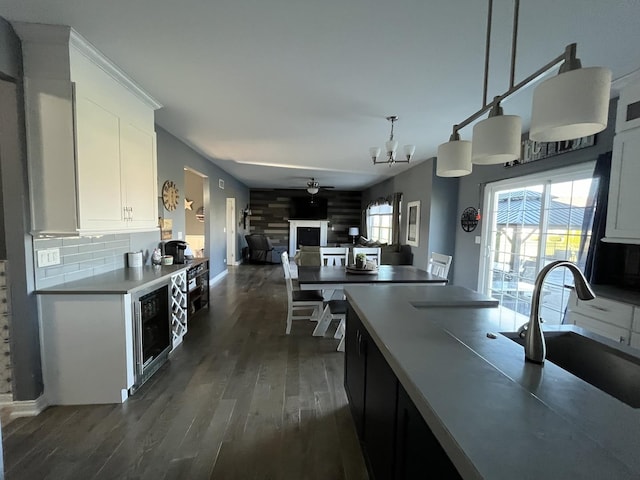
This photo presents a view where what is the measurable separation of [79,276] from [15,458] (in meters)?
1.17

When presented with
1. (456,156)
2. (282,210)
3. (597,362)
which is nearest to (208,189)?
(456,156)

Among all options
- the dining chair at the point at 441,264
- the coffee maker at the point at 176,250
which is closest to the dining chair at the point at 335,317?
the dining chair at the point at 441,264

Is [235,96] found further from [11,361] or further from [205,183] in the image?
[205,183]

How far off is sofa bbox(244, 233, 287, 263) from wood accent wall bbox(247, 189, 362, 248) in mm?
1528

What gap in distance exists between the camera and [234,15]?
1630 millimetres

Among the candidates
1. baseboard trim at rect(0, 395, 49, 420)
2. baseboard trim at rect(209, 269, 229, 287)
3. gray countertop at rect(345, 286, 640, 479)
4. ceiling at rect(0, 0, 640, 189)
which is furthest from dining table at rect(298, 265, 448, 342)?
baseboard trim at rect(209, 269, 229, 287)

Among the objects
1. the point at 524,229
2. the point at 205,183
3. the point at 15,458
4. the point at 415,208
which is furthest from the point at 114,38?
the point at 415,208

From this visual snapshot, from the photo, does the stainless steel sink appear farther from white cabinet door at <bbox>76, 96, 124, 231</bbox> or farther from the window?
the window

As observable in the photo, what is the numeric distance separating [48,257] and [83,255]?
0.32 meters

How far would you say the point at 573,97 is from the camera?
31.4 inches

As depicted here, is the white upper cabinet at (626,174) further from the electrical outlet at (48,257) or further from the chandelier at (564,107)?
the electrical outlet at (48,257)

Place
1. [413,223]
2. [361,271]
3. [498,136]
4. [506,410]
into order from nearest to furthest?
1. [506,410]
2. [498,136]
3. [361,271]
4. [413,223]

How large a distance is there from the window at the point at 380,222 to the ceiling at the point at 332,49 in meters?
4.55

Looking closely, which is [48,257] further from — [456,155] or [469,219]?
[469,219]
